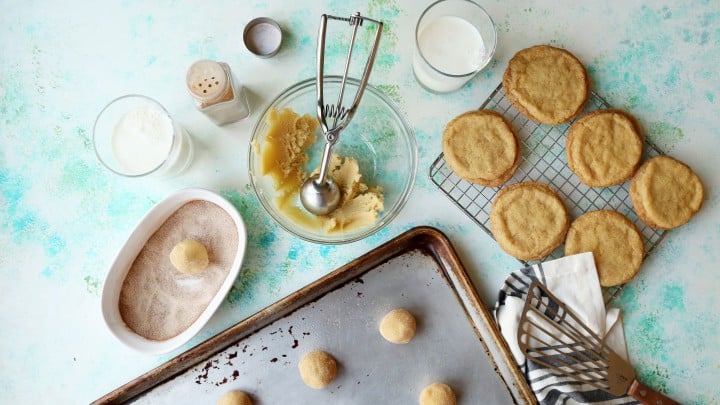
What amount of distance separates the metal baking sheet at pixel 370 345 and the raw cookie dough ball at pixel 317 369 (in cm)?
3

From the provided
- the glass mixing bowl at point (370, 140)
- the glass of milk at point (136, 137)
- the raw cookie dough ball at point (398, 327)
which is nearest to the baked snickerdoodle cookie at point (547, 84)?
the glass mixing bowl at point (370, 140)

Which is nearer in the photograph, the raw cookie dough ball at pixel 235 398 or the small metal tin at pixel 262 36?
the raw cookie dough ball at pixel 235 398

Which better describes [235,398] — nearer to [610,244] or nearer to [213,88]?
[213,88]

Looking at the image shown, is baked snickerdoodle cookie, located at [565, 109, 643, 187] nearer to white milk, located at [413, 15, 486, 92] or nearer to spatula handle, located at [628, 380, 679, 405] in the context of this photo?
white milk, located at [413, 15, 486, 92]

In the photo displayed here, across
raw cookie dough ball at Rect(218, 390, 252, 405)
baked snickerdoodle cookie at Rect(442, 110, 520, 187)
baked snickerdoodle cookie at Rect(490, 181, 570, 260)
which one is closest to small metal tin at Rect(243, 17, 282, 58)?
baked snickerdoodle cookie at Rect(442, 110, 520, 187)

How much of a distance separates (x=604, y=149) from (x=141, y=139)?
48.0 inches

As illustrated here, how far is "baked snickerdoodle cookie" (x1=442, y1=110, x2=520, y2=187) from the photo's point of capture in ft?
4.71

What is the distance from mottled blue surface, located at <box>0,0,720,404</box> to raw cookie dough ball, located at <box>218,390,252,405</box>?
0.53 feet

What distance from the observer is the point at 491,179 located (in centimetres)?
144

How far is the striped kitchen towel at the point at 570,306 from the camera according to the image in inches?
55.0

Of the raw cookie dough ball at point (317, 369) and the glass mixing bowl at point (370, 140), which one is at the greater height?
the glass mixing bowl at point (370, 140)

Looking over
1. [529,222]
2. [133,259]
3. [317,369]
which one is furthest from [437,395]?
[133,259]

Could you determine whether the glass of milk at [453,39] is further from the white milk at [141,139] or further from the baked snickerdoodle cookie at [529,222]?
the white milk at [141,139]

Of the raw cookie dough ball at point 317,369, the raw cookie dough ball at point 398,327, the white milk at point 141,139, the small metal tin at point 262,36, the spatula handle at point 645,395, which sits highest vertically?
the small metal tin at point 262,36
